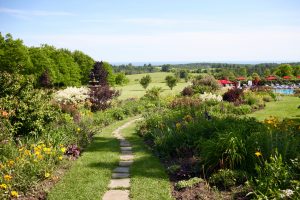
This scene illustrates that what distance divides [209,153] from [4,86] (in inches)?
252

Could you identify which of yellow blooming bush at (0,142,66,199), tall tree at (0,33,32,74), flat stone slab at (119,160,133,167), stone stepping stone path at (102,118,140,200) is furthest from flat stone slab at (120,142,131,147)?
tall tree at (0,33,32,74)

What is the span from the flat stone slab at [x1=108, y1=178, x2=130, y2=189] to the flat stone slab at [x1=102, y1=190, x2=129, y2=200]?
0.25 meters

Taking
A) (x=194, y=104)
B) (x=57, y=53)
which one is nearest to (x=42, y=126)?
(x=194, y=104)

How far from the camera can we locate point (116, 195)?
6.32 meters

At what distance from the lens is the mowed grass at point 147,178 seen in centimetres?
629

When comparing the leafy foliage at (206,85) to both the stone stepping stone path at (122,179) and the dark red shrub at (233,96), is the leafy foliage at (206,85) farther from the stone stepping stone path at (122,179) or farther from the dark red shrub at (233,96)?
the stone stepping stone path at (122,179)

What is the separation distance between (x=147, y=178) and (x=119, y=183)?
0.69m

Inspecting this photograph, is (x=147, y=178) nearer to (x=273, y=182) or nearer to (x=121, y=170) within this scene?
(x=121, y=170)

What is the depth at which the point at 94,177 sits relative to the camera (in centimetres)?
734

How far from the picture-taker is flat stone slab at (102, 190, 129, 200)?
6.16m

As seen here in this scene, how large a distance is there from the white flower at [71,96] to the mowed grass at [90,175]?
780 cm

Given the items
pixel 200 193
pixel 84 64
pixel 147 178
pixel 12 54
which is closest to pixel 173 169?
pixel 147 178

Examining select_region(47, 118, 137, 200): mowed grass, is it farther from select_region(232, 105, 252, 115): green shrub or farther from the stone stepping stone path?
select_region(232, 105, 252, 115): green shrub

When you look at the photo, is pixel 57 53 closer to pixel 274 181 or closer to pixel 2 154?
pixel 2 154
